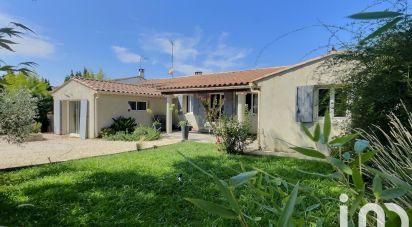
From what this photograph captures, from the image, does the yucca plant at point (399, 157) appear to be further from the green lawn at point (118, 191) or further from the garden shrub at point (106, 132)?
the garden shrub at point (106, 132)

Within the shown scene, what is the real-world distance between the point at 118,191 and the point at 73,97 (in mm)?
15417

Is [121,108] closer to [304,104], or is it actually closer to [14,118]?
[14,118]

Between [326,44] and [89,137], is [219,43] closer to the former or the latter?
[89,137]

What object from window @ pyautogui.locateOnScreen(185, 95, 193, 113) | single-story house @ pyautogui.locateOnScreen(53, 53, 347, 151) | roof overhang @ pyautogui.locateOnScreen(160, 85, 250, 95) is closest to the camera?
single-story house @ pyautogui.locateOnScreen(53, 53, 347, 151)

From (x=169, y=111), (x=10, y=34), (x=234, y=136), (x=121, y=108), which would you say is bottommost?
(x=234, y=136)

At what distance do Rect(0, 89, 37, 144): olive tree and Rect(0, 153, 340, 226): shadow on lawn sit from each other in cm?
194

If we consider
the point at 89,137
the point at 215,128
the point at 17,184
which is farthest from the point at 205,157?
the point at 89,137

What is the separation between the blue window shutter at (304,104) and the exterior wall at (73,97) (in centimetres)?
1306

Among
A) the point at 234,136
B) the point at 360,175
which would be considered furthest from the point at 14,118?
the point at 360,175

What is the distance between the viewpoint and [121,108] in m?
19.8

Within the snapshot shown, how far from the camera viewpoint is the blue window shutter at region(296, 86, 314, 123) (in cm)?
1096

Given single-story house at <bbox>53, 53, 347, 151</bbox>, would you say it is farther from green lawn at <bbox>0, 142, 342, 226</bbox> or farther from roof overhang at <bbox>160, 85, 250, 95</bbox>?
green lawn at <bbox>0, 142, 342, 226</bbox>

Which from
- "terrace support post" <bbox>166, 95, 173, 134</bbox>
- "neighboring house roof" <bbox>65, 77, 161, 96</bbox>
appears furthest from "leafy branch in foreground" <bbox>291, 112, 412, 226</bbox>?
"neighboring house roof" <bbox>65, 77, 161, 96</bbox>

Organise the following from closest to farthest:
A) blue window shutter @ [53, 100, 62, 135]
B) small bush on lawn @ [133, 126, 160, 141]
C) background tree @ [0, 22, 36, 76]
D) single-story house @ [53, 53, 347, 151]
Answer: background tree @ [0, 22, 36, 76], single-story house @ [53, 53, 347, 151], small bush on lawn @ [133, 126, 160, 141], blue window shutter @ [53, 100, 62, 135]
